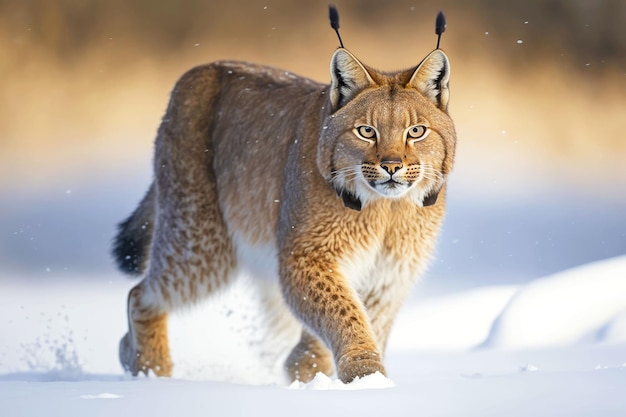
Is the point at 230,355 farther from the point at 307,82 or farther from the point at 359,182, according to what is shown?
the point at 359,182

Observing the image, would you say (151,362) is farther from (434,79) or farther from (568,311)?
(568,311)

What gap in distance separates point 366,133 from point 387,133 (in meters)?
0.10

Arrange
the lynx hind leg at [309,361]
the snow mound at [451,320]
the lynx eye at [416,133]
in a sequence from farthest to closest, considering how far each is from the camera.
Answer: the snow mound at [451,320] < the lynx hind leg at [309,361] < the lynx eye at [416,133]

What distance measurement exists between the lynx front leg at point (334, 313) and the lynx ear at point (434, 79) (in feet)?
2.84

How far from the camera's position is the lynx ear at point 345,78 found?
16.8 feet

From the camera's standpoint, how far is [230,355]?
272 inches

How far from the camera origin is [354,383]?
455 cm

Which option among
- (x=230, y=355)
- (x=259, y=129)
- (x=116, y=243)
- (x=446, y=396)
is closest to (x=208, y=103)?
(x=259, y=129)

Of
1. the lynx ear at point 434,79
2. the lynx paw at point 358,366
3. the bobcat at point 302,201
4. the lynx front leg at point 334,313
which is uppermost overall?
→ the lynx ear at point 434,79

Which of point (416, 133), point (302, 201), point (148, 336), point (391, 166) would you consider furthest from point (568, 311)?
point (391, 166)

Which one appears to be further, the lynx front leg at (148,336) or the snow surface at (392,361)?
the lynx front leg at (148,336)

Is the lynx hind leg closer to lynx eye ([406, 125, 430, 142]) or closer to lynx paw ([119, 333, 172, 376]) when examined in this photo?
lynx paw ([119, 333, 172, 376])

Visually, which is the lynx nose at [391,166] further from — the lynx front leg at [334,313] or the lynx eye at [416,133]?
the lynx front leg at [334,313]

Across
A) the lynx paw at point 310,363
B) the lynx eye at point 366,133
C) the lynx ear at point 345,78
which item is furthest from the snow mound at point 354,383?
the lynx paw at point 310,363
